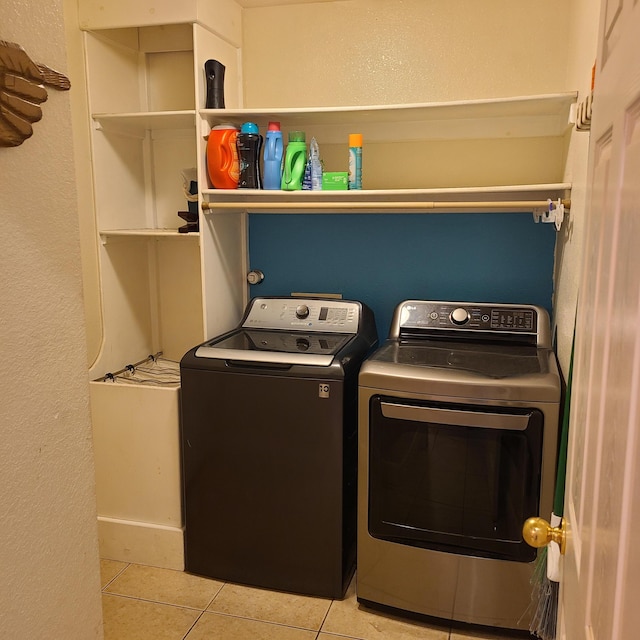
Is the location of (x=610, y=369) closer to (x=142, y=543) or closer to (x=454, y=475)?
(x=454, y=475)

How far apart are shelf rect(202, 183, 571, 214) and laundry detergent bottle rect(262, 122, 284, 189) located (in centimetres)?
7

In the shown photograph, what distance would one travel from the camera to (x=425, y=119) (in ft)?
8.74

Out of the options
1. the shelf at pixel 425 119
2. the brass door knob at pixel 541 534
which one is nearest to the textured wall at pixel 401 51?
the shelf at pixel 425 119

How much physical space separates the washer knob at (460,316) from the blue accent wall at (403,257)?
0.20 m

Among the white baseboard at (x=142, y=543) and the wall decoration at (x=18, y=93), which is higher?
the wall decoration at (x=18, y=93)

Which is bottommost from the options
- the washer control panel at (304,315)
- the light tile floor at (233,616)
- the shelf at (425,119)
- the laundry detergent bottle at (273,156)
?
the light tile floor at (233,616)

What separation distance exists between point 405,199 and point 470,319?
550 millimetres

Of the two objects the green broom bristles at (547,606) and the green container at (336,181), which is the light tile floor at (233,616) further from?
the green container at (336,181)

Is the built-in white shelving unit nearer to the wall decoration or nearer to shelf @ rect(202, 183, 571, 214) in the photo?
shelf @ rect(202, 183, 571, 214)

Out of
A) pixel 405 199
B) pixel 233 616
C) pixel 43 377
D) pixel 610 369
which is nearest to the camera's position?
pixel 610 369

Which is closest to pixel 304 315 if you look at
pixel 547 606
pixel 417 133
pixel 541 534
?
pixel 417 133

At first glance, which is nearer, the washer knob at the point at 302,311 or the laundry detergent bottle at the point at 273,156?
the laundry detergent bottle at the point at 273,156

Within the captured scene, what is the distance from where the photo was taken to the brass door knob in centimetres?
107

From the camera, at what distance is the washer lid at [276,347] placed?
236cm
